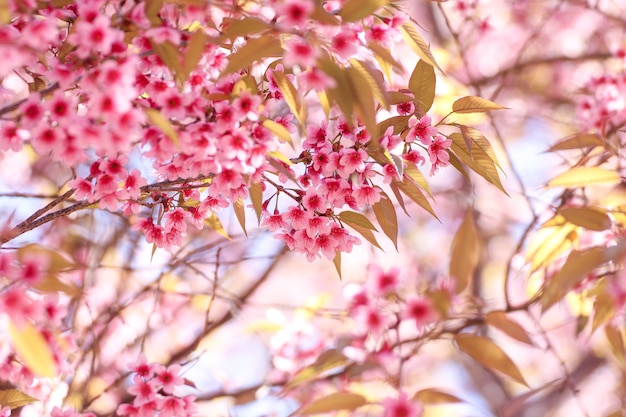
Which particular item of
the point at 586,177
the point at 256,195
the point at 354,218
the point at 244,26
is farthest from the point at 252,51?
the point at 586,177

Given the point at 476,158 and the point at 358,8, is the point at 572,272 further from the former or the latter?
the point at 358,8

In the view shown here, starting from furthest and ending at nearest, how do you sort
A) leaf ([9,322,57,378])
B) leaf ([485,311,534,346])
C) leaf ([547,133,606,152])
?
leaf ([547,133,606,152])
leaf ([485,311,534,346])
leaf ([9,322,57,378])

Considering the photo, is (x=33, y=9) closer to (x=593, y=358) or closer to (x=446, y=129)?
(x=446, y=129)

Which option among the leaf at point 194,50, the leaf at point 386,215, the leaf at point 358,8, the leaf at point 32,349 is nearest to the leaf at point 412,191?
the leaf at point 386,215

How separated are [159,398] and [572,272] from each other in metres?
0.81

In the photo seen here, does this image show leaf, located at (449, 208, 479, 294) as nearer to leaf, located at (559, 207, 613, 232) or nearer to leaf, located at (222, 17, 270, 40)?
leaf, located at (559, 207, 613, 232)

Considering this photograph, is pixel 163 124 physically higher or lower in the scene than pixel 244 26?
lower

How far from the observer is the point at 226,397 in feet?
6.56

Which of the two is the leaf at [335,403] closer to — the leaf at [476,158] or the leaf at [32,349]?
the leaf at [32,349]

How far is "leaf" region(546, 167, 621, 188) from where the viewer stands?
3.80 ft

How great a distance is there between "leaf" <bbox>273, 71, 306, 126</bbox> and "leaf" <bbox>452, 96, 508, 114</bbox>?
1.03 ft

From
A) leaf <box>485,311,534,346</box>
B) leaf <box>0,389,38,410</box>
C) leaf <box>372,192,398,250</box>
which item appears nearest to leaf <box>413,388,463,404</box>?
leaf <box>485,311,534,346</box>

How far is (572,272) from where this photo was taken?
3.06 ft

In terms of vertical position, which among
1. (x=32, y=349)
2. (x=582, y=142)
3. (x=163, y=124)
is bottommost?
(x=32, y=349)
